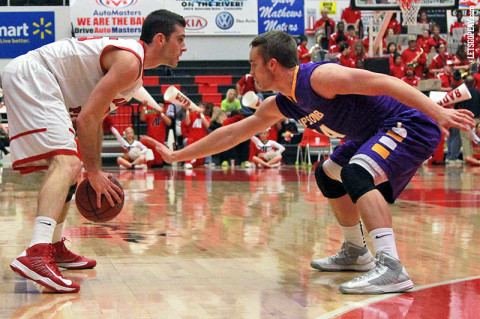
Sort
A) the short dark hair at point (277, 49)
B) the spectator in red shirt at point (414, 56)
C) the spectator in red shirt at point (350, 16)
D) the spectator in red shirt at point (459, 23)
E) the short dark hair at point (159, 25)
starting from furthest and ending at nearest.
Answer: the spectator in red shirt at point (350, 16) < the spectator in red shirt at point (459, 23) < the spectator in red shirt at point (414, 56) < the short dark hair at point (159, 25) < the short dark hair at point (277, 49)

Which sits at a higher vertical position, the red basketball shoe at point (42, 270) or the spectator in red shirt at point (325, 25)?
the spectator in red shirt at point (325, 25)

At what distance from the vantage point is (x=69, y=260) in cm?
454

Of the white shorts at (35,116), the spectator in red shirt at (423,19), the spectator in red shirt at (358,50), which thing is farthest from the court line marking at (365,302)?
the spectator in red shirt at (423,19)

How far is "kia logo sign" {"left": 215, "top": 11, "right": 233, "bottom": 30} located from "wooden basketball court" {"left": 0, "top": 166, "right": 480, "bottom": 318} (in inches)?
508

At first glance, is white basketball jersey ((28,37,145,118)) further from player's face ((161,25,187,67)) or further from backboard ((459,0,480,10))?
backboard ((459,0,480,10))

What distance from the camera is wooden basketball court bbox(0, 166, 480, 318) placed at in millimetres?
3477

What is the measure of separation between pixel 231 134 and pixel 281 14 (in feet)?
55.3

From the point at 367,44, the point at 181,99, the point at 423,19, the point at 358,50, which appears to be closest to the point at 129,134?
the point at 181,99

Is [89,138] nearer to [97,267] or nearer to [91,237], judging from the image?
[97,267]

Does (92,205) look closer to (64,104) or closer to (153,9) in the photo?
(64,104)

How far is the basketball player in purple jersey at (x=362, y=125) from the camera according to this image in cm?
380

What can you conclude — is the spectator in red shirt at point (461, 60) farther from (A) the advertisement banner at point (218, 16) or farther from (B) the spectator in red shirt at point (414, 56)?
(A) the advertisement banner at point (218, 16)

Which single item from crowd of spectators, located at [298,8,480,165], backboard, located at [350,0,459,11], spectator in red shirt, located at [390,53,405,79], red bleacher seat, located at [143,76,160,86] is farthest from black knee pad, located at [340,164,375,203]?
red bleacher seat, located at [143,76,160,86]

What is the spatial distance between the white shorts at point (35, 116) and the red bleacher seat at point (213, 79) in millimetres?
16960
